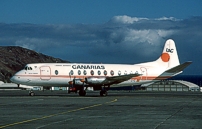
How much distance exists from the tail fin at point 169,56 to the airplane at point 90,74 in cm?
125

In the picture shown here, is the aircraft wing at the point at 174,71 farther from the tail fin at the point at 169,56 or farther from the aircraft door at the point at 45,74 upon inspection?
the aircraft door at the point at 45,74

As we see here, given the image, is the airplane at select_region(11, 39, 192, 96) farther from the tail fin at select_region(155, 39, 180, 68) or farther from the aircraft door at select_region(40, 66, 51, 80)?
the tail fin at select_region(155, 39, 180, 68)

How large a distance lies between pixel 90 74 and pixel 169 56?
13.6 metres

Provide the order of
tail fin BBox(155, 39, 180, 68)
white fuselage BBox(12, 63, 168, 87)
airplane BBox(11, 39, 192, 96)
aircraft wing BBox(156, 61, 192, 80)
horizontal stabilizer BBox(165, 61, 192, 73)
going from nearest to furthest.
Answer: white fuselage BBox(12, 63, 168, 87) < airplane BBox(11, 39, 192, 96) < horizontal stabilizer BBox(165, 61, 192, 73) < aircraft wing BBox(156, 61, 192, 80) < tail fin BBox(155, 39, 180, 68)

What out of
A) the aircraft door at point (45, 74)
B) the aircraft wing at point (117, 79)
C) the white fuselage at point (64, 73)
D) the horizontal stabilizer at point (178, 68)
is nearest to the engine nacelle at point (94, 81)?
the white fuselage at point (64, 73)

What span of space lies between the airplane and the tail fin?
4.11 ft

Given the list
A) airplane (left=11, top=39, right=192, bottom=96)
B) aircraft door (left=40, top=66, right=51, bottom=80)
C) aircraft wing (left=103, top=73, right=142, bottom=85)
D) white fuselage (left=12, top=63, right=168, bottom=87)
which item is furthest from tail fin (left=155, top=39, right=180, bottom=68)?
aircraft door (left=40, top=66, right=51, bottom=80)

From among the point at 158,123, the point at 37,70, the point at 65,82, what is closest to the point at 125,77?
the point at 65,82

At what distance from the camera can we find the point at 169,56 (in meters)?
60.3

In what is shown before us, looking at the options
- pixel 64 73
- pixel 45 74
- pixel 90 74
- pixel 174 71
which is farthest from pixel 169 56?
pixel 45 74

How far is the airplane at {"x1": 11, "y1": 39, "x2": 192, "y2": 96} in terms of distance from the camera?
51500 millimetres

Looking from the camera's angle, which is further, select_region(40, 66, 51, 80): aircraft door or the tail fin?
the tail fin

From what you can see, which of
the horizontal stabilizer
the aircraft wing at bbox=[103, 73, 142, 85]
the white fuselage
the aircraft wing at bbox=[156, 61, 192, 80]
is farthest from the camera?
the aircraft wing at bbox=[156, 61, 192, 80]

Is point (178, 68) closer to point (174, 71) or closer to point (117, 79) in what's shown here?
point (174, 71)
